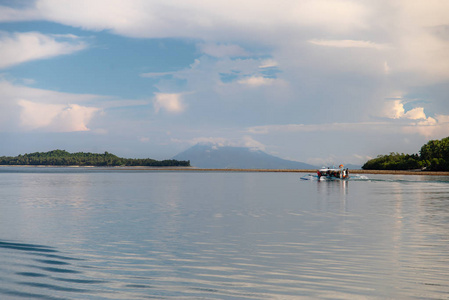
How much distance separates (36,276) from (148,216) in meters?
22.8

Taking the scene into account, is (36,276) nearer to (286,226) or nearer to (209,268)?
(209,268)

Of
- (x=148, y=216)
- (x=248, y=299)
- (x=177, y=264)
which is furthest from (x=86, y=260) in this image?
(x=148, y=216)

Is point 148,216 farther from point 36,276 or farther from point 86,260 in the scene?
point 36,276

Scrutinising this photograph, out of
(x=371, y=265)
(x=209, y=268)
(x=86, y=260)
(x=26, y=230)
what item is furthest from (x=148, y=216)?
(x=371, y=265)

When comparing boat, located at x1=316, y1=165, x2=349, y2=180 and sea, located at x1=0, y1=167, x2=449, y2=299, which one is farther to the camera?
boat, located at x1=316, y1=165, x2=349, y2=180

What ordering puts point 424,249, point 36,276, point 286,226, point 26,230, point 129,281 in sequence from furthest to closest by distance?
1. point 286,226
2. point 26,230
3. point 424,249
4. point 36,276
5. point 129,281

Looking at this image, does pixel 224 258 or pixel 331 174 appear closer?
pixel 224 258

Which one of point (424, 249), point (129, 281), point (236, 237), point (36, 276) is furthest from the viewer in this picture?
point (236, 237)

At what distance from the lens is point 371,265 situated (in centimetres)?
1838

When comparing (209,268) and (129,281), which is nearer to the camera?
(129,281)

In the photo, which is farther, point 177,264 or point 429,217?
point 429,217

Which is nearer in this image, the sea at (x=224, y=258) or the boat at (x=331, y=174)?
the sea at (x=224, y=258)

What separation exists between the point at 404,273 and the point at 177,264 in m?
9.23

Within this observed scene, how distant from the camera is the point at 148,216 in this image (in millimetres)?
39625
